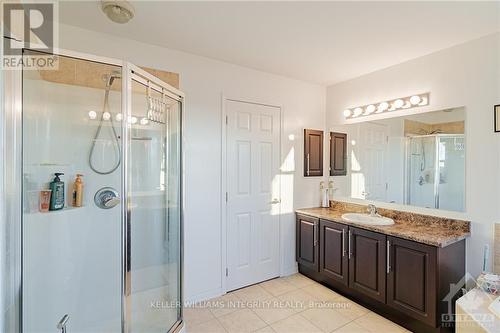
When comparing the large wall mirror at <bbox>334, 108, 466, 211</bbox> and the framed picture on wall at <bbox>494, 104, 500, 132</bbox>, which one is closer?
the framed picture on wall at <bbox>494, 104, 500, 132</bbox>

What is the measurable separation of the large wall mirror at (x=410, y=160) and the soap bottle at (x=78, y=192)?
9.36 ft

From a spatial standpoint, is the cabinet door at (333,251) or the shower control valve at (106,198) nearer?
the shower control valve at (106,198)

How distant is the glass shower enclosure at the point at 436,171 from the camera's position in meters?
2.30

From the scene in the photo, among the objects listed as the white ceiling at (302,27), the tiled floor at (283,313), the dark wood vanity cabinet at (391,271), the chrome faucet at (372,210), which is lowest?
the tiled floor at (283,313)

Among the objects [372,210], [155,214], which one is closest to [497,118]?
[372,210]

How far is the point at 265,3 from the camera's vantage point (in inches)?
67.4

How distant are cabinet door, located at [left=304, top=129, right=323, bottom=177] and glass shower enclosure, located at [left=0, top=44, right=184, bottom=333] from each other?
1.70m

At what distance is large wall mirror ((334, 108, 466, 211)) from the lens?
233cm

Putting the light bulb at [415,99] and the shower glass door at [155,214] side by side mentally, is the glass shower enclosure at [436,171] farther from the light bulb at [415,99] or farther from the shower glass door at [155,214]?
the shower glass door at [155,214]

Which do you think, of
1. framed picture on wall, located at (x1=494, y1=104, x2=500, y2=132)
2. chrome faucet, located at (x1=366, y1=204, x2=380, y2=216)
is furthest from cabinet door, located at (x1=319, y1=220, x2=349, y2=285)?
framed picture on wall, located at (x1=494, y1=104, x2=500, y2=132)

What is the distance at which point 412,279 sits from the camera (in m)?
2.13

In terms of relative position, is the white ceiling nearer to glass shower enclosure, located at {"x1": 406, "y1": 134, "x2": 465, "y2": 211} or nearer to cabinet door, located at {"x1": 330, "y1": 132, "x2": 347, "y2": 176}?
glass shower enclosure, located at {"x1": 406, "y1": 134, "x2": 465, "y2": 211}

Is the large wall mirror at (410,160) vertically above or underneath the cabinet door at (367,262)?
above

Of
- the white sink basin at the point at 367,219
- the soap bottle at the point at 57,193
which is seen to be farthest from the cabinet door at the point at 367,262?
the soap bottle at the point at 57,193
